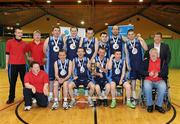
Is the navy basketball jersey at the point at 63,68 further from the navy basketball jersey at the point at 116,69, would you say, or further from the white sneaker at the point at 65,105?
the navy basketball jersey at the point at 116,69

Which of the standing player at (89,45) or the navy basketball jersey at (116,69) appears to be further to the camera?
the standing player at (89,45)

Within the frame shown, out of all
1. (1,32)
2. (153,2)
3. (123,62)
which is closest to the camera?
(123,62)

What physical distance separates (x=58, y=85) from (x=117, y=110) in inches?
48.3

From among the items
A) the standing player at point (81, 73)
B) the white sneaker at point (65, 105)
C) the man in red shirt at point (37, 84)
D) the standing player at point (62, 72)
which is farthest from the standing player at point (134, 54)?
the man in red shirt at point (37, 84)

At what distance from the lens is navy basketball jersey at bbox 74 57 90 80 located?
6.16 metres

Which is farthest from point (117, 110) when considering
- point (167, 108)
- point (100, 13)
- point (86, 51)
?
point (100, 13)

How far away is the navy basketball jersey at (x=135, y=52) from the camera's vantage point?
246 inches

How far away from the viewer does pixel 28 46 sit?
21.4ft

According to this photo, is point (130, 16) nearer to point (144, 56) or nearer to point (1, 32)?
point (1, 32)

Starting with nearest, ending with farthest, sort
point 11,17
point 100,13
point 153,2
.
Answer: point 153,2 < point 100,13 < point 11,17

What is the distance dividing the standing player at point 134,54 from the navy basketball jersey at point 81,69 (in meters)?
0.86

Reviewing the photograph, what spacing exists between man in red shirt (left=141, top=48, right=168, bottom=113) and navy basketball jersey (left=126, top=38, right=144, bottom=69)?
400 millimetres

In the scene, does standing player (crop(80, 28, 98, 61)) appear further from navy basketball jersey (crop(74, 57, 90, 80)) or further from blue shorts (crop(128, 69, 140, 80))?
blue shorts (crop(128, 69, 140, 80))

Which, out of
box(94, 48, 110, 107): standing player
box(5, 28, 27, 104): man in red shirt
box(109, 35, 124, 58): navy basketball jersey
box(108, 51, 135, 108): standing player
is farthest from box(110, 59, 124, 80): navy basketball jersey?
box(5, 28, 27, 104): man in red shirt
